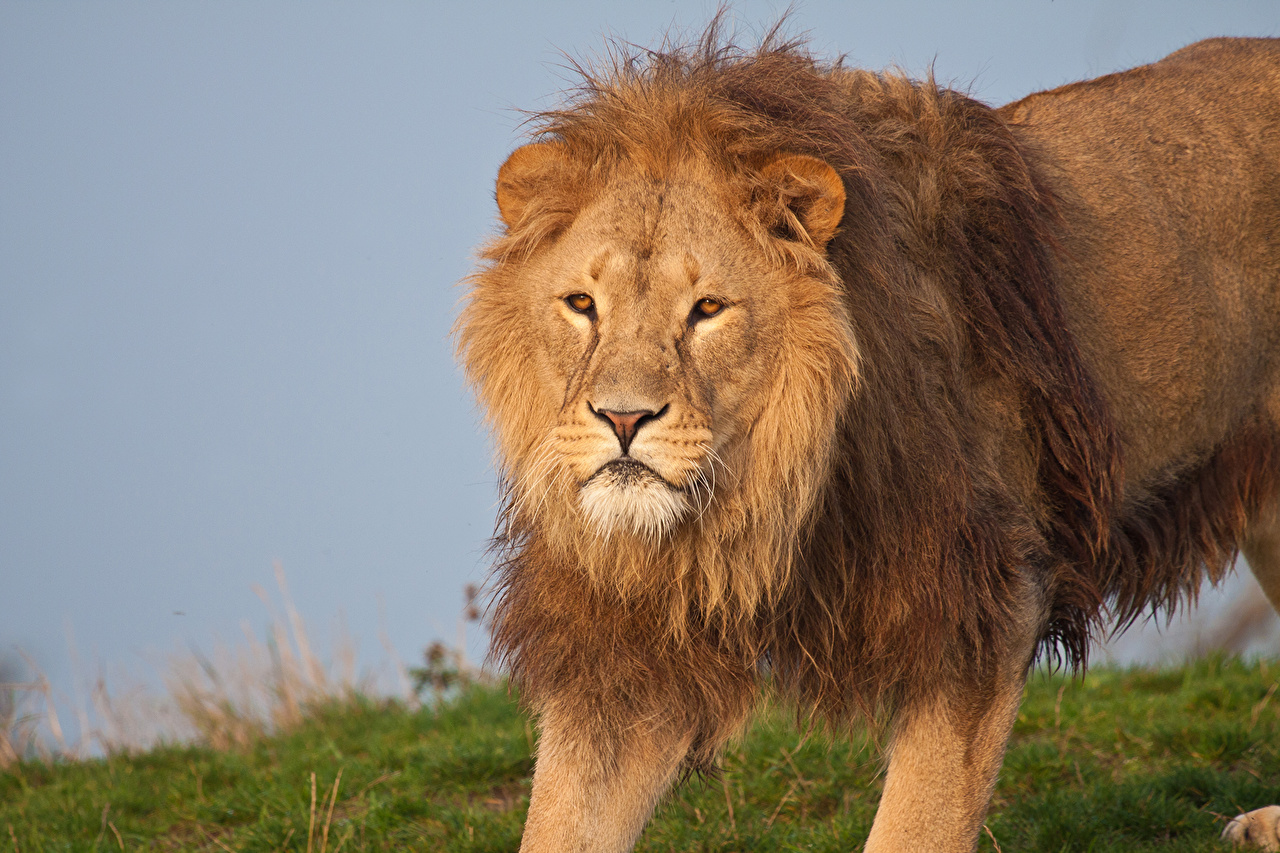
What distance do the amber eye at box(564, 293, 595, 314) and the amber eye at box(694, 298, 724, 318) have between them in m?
0.25

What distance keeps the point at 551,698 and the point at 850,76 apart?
1882 mm

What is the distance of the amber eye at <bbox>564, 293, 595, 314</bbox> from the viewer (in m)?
2.95

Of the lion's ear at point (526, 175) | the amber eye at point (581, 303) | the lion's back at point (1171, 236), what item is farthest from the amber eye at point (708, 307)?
the lion's back at point (1171, 236)

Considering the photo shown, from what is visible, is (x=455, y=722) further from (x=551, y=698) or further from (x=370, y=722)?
(x=551, y=698)

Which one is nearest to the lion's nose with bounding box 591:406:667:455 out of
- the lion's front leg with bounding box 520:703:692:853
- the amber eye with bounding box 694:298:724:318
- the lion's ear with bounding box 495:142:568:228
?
the amber eye with bounding box 694:298:724:318

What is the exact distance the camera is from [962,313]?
331 centimetres

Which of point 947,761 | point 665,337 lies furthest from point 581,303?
point 947,761

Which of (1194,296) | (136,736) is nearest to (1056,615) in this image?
(1194,296)

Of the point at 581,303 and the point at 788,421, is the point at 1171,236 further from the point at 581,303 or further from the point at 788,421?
the point at 581,303

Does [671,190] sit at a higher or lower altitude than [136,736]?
higher

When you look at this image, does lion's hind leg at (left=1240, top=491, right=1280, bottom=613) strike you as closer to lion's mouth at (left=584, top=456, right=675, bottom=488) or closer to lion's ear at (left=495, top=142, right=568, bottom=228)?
lion's mouth at (left=584, top=456, right=675, bottom=488)

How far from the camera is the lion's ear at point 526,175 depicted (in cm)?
313

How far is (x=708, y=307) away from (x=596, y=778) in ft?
4.10

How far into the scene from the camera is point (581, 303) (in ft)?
9.71
